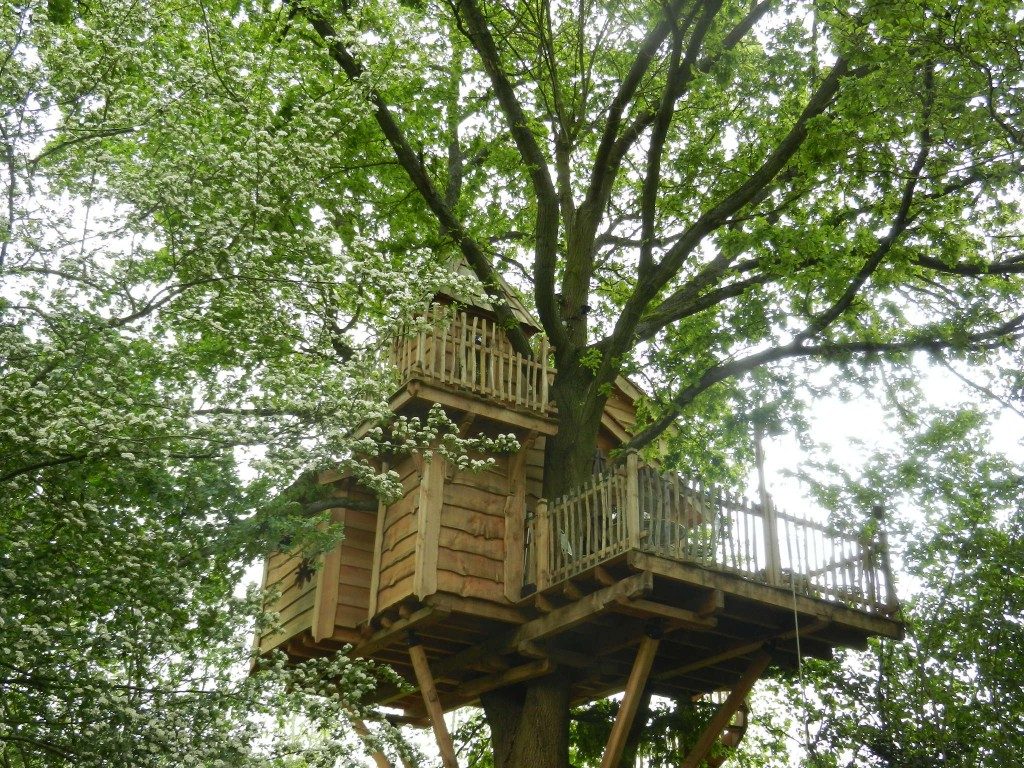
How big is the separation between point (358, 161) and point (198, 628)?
1155 cm

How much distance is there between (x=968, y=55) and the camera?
10.9 meters

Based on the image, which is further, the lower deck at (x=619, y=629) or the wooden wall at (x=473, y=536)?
the wooden wall at (x=473, y=536)

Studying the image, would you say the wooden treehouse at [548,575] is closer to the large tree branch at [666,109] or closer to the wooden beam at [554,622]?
the wooden beam at [554,622]

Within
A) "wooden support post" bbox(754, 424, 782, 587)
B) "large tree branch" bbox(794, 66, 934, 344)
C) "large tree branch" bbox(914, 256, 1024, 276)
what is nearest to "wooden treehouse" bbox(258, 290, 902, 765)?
"wooden support post" bbox(754, 424, 782, 587)

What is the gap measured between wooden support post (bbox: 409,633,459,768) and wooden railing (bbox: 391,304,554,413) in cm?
350

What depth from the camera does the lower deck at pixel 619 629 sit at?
13.0 m

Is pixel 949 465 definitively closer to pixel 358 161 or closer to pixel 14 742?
pixel 358 161

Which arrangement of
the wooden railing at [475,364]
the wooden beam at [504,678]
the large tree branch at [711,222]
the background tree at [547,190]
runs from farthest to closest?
the large tree branch at [711,222] → the wooden railing at [475,364] → the wooden beam at [504,678] → the background tree at [547,190]

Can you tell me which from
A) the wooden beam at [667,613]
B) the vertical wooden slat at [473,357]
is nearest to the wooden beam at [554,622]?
the wooden beam at [667,613]

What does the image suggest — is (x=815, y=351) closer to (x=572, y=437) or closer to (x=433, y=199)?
(x=572, y=437)

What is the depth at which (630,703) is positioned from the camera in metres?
13.3

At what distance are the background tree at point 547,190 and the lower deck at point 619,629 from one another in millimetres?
799

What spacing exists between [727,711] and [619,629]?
1.83 meters

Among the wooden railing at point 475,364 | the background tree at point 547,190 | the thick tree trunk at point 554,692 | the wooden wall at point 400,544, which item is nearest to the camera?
the background tree at point 547,190
